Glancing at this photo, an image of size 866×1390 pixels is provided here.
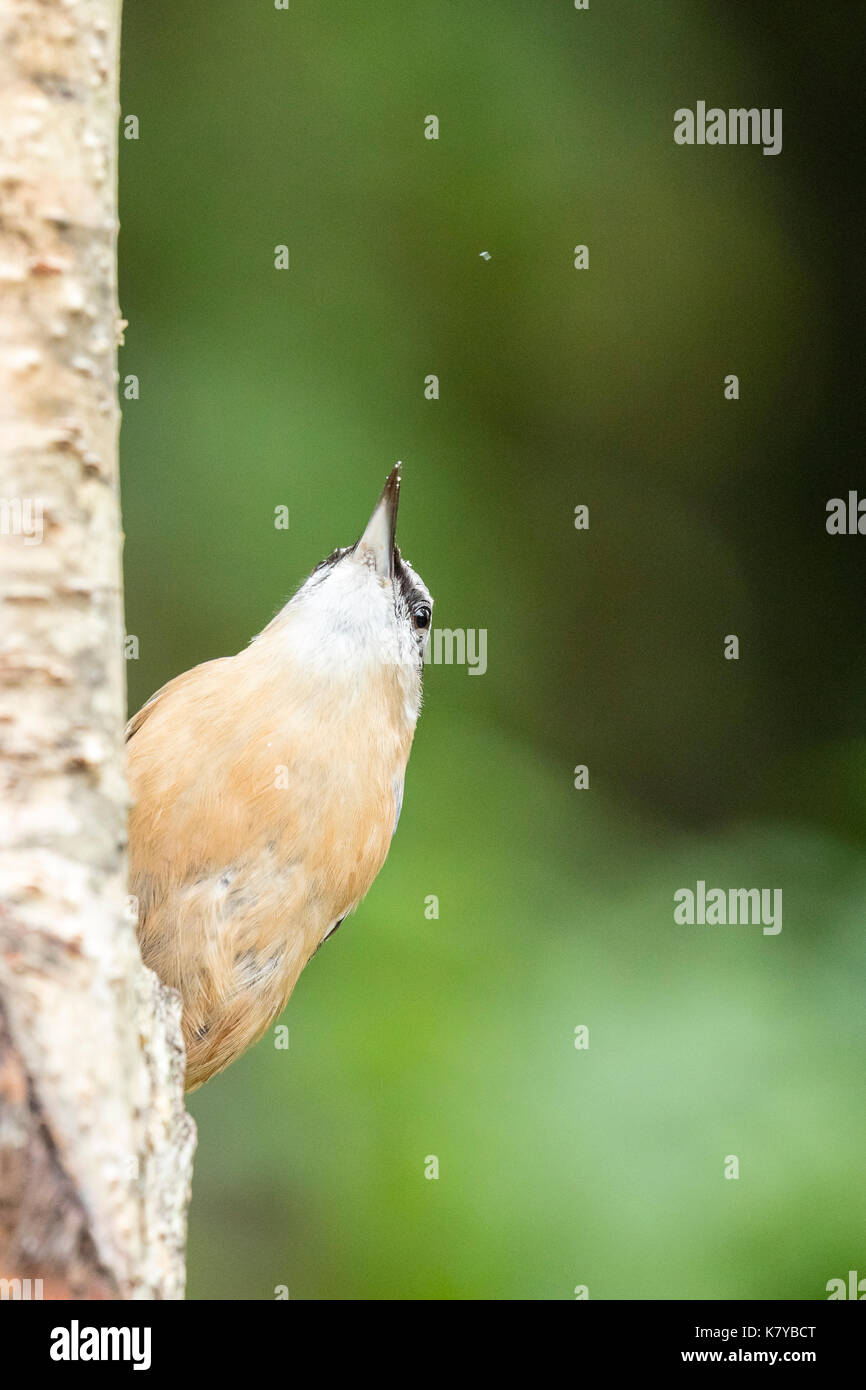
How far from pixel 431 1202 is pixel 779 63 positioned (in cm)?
463

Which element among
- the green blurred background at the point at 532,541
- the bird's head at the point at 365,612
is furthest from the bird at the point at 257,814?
the green blurred background at the point at 532,541

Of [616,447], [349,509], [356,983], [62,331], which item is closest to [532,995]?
[356,983]

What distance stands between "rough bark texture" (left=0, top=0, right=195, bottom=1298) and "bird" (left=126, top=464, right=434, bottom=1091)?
3.25ft

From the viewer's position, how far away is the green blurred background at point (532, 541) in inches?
179

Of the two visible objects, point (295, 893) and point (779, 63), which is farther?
point (779, 63)

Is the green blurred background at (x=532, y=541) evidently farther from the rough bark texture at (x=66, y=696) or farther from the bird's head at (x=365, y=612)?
the rough bark texture at (x=66, y=696)

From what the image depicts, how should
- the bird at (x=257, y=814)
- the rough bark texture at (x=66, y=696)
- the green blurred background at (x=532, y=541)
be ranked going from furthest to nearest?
1. the green blurred background at (x=532, y=541)
2. the bird at (x=257, y=814)
3. the rough bark texture at (x=66, y=696)

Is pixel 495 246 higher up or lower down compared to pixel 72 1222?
higher up

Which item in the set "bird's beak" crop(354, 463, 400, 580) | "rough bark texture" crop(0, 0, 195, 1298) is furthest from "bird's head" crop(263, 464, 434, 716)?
"rough bark texture" crop(0, 0, 195, 1298)

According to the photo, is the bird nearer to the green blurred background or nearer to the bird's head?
the bird's head

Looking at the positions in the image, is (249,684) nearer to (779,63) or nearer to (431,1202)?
(431,1202)

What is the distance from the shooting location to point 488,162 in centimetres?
549

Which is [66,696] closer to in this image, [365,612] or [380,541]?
[365,612]

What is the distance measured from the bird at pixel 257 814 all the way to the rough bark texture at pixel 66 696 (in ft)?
3.25
